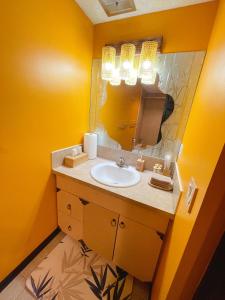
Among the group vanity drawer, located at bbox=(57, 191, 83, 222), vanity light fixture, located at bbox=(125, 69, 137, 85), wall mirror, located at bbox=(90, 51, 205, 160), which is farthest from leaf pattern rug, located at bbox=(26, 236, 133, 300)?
vanity light fixture, located at bbox=(125, 69, 137, 85)

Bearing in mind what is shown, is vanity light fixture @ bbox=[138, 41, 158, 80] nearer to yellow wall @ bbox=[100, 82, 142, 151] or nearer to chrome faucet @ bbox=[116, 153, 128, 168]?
yellow wall @ bbox=[100, 82, 142, 151]

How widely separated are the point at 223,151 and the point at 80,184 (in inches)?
40.0

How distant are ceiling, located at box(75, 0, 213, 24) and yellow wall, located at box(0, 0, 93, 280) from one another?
2.4 inches

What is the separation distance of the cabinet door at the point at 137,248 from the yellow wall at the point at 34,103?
28.7 inches

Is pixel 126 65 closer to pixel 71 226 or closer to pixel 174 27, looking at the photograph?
pixel 174 27

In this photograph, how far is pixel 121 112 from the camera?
1.47 m

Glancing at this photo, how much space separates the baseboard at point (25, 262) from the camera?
1.09 meters

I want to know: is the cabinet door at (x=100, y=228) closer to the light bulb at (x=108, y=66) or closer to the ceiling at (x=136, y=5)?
the light bulb at (x=108, y=66)

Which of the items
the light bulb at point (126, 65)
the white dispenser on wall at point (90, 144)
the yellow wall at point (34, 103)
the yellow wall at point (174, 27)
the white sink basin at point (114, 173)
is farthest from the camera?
the white dispenser on wall at point (90, 144)

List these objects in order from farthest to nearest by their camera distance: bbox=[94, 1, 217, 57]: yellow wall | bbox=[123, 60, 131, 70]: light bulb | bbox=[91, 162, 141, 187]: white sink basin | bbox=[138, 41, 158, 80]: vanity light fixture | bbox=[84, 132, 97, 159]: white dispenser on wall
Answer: bbox=[84, 132, 97, 159]: white dispenser on wall
bbox=[91, 162, 141, 187]: white sink basin
bbox=[123, 60, 131, 70]: light bulb
bbox=[138, 41, 158, 80]: vanity light fixture
bbox=[94, 1, 217, 57]: yellow wall

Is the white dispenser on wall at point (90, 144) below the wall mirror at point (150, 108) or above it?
below

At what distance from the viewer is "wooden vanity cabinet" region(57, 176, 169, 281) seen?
1.01m

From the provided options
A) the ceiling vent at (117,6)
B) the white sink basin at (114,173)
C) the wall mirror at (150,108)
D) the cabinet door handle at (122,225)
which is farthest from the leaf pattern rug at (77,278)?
the ceiling vent at (117,6)

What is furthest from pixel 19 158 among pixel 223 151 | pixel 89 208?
pixel 223 151
